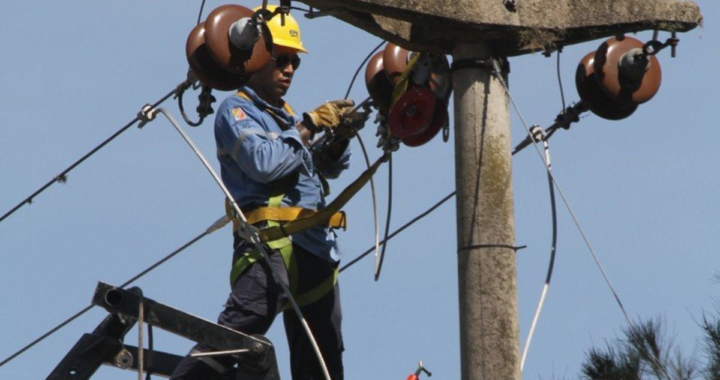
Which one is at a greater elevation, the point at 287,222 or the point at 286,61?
the point at 286,61

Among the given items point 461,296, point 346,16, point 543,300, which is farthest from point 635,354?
point 346,16

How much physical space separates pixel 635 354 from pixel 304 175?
166 centimetres

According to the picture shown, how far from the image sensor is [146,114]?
6605mm

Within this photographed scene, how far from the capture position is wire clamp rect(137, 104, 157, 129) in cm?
659

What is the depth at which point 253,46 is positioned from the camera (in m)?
5.70

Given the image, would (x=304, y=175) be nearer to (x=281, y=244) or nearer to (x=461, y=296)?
(x=281, y=244)

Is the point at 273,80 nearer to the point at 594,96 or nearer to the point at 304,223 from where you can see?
the point at 304,223

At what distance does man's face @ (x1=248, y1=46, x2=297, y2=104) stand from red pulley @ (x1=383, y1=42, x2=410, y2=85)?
49cm

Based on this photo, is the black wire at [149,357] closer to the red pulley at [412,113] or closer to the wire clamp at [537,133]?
the red pulley at [412,113]

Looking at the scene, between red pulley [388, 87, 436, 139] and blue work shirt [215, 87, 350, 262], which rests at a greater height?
red pulley [388, 87, 436, 139]

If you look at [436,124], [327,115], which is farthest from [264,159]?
[436,124]

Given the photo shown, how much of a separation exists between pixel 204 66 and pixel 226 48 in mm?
144

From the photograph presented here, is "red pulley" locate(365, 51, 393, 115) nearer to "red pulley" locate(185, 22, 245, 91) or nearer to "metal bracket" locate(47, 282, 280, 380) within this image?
"red pulley" locate(185, 22, 245, 91)

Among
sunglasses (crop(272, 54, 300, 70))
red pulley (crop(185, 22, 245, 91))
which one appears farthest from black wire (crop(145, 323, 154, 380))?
sunglasses (crop(272, 54, 300, 70))
